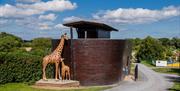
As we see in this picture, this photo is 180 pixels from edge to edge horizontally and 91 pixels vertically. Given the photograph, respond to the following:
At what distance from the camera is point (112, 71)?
2822cm

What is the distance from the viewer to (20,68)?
90.4 ft

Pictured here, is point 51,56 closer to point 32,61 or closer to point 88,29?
point 32,61

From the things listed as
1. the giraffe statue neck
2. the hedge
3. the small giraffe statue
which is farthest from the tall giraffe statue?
the hedge

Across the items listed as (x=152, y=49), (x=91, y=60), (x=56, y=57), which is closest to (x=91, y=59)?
(x=91, y=60)

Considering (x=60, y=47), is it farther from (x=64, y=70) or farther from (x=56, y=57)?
(x=64, y=70)

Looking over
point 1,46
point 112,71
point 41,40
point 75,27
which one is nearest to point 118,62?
point 112,71

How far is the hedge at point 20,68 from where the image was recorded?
26.7 m

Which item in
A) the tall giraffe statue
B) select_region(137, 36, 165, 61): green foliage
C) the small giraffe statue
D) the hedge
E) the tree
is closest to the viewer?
the tall giraffe statue

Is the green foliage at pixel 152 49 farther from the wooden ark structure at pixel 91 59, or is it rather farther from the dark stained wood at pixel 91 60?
the dark stained wood at pixel 91 60

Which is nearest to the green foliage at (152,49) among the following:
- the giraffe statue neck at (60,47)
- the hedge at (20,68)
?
the hedge at (20,68)

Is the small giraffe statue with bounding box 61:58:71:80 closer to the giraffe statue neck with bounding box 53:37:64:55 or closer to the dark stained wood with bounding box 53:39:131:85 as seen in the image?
the dark stained wood with bounding box 53:39:131:85

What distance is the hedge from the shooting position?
26.7 meters

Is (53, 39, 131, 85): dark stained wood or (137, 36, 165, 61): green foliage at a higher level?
(137, 36, 165, 61): green foliage

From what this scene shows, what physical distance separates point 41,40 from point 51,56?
189 ft
